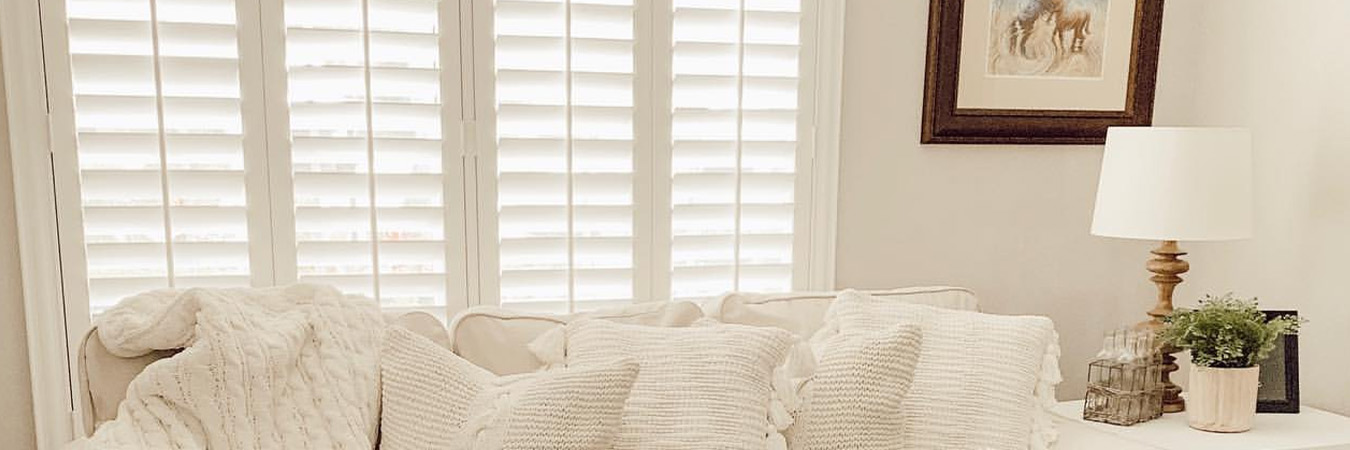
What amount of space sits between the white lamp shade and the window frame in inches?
30.0

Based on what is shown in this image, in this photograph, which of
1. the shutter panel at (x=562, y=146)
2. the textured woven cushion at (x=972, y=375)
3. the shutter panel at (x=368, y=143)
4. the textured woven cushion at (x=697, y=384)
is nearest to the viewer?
the textured woven cushion at (x=697, y=384)

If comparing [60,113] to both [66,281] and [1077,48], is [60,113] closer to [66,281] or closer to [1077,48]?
[66,281]

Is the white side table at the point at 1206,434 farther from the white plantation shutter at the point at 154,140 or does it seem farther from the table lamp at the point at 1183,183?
the white plantation shutter at the point at 154,140

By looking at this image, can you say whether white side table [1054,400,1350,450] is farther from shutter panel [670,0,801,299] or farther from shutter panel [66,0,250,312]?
shutter panel [66,0,250,312]

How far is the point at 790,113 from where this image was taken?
250cm

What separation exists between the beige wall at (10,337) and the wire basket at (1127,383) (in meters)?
2.36

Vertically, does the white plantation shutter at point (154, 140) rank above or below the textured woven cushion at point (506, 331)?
above

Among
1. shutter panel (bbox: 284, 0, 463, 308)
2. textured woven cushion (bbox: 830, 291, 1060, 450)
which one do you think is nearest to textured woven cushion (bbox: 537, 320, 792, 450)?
textured woven cushion (bbox: 830, 291, 1060, 450)

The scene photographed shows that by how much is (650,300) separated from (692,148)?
394mm

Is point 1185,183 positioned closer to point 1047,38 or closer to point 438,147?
point 1047,38

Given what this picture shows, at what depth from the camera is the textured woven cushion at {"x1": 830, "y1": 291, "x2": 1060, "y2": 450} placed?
1954mm

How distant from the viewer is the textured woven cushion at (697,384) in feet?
5.63

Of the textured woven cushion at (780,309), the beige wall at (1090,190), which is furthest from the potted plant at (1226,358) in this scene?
the textured woven cushion at (780,309)

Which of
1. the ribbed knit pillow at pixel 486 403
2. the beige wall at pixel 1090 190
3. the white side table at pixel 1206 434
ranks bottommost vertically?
the white side table at pixel 1206 434
